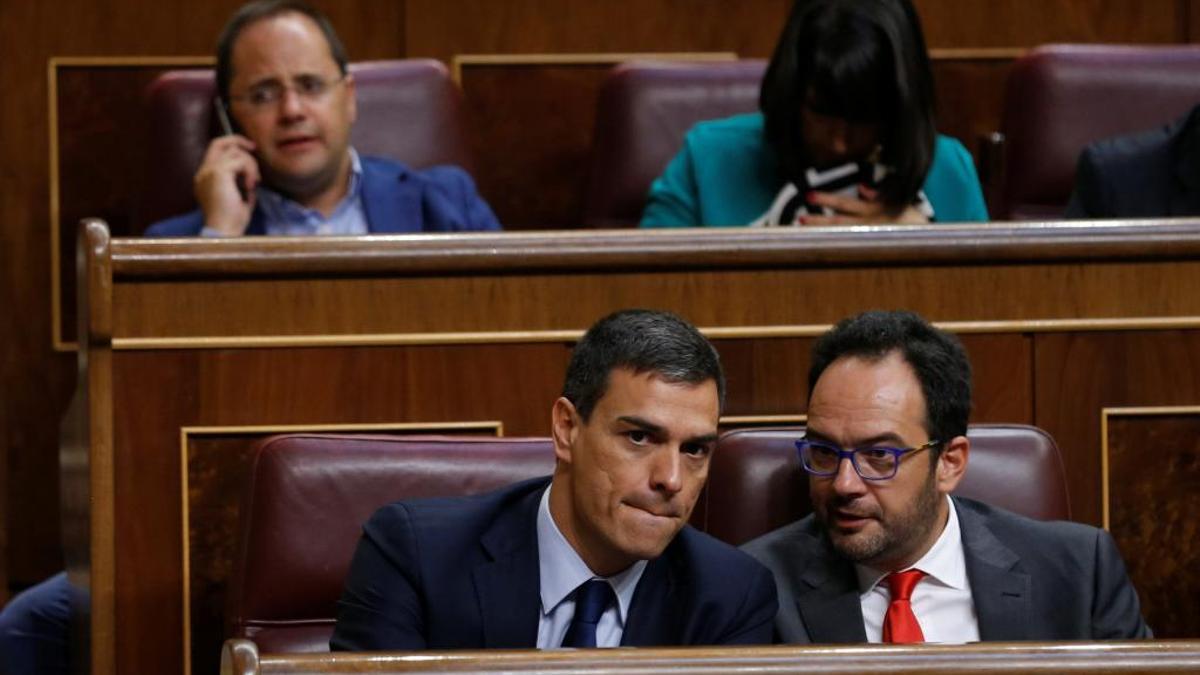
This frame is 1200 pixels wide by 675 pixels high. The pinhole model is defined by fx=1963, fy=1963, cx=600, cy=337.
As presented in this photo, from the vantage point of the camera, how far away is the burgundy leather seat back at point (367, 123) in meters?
1.78

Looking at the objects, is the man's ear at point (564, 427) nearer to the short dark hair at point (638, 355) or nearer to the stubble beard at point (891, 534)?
the short dark hair at point (638, 355)

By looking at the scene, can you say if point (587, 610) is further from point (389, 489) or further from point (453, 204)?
point (453, 204)

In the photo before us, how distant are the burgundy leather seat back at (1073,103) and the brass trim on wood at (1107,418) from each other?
1.66 ft

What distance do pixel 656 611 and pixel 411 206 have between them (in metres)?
0.67

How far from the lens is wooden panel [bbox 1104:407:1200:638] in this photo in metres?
1.37

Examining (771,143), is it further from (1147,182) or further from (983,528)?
(983,528)

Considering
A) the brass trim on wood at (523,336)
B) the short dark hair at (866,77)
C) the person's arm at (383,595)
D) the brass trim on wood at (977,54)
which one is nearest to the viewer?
the person's arm at (383,595)

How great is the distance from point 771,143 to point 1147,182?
0.32m

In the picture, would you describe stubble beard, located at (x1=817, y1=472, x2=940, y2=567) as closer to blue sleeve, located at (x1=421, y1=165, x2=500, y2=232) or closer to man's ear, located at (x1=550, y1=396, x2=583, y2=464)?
man's ear, located at (x1=550, y1=396, x2=583, y2=464)

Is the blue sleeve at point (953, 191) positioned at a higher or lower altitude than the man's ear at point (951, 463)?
higher

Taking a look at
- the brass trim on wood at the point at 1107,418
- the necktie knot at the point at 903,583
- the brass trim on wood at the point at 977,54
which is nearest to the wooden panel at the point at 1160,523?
the brass trim on wood at the point at 1107,418

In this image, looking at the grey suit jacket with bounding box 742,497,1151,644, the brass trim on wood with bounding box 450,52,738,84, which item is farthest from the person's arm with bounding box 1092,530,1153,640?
the brass trim on wood with bounding box 450,52,738,84

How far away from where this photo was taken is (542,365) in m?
1.34

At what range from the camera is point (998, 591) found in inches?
47.5
